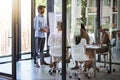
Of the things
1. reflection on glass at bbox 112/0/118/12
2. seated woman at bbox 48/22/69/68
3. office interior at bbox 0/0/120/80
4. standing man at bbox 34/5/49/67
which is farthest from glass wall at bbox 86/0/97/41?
seated woman at bbox 48/22/69/68

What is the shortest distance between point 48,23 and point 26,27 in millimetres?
1401

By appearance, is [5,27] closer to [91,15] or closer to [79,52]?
[79,52]

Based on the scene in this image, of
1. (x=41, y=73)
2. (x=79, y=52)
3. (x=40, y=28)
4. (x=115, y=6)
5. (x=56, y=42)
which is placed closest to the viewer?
(x=79, y=52)

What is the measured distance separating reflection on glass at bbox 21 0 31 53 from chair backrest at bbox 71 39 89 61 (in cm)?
293

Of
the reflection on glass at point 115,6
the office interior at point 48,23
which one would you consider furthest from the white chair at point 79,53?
the reflection on glass at point 115,6

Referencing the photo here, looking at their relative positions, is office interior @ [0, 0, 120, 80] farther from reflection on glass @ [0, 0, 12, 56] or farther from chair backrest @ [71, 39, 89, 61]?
chair backrest @ [71, 39, 89, 61]

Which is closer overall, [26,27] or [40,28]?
[40,28]

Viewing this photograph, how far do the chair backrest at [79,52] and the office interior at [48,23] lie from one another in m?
0.25

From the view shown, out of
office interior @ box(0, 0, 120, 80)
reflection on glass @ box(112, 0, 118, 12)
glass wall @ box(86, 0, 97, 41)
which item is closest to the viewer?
office interior @ box(0, 0, 120, 80)

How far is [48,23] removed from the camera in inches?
303

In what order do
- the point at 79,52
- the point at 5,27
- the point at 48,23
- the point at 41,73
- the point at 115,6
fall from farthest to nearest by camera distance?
the point at 115,6, the point at 48,23, the point at 5,27, the point at 41,73, the point at 79,52

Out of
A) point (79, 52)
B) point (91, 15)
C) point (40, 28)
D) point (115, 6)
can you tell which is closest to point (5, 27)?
point (40, 28)

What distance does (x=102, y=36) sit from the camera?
7.35 meters

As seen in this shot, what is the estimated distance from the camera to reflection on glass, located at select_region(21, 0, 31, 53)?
880 centimetres
